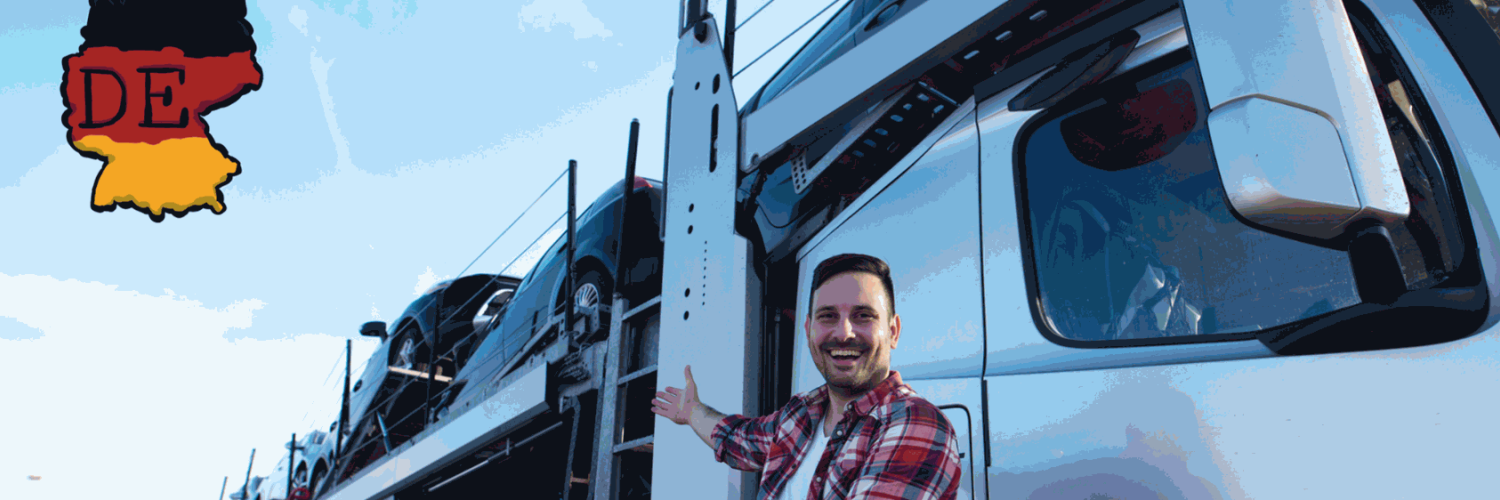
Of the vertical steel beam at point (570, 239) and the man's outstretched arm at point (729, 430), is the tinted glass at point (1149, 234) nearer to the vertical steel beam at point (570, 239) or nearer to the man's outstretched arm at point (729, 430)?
the man's outstretched arm at point (729, 430)

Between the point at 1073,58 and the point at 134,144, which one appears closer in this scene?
the point at 1073,58

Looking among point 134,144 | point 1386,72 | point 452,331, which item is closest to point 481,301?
point 452,331

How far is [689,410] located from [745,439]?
0.34m

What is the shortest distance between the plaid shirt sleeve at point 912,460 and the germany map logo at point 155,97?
184 inches

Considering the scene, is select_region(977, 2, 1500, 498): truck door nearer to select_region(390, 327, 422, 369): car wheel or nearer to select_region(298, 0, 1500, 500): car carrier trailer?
select_region(298, 0, 1500, 500): car carrier trailer

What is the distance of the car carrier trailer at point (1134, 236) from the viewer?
1.26m

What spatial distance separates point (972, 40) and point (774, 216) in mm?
872

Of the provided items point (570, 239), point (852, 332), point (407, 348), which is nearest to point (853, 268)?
point (852, 332)

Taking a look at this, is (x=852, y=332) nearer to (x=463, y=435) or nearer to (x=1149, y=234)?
(x=1149, y=234)

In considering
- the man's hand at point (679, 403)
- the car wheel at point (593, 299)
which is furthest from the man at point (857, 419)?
the car wheel at point (593, 299)

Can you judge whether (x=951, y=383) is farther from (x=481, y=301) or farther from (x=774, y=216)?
(x=481, y=301)

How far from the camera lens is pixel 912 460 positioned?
140 centimetres

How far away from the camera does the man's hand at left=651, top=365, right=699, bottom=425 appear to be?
7.84 ft

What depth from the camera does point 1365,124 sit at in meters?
1.18
